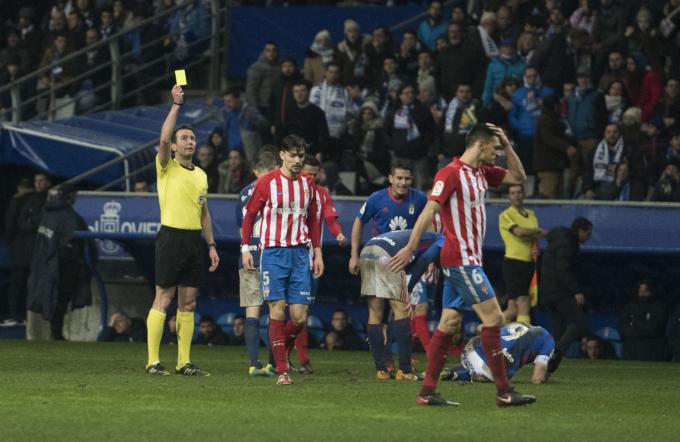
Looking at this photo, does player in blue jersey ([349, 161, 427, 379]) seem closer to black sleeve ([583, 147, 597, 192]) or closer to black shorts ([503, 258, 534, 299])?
black shorts ([503, 258, 534, 299])

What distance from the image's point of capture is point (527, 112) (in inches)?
798

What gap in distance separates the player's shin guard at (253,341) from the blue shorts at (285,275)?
129 cm

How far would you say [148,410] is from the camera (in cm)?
973

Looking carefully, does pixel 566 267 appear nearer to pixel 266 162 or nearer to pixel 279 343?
pixel 266 162

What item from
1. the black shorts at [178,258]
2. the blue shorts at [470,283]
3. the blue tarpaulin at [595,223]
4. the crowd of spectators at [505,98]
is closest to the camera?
the blue shorts at [470,283]

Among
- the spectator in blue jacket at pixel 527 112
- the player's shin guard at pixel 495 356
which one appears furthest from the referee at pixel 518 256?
the player's shin guard at pixel 495 356

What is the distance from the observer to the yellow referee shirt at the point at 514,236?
17266 mm

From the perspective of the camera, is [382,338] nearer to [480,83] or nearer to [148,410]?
[148,410]

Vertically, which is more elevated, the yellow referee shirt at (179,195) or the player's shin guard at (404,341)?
the yellow referee shirt at (179,195)

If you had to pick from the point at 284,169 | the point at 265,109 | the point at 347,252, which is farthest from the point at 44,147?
the point at 284,169

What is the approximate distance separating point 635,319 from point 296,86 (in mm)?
5537

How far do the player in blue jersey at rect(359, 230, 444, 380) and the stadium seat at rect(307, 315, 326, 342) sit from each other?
648 cm

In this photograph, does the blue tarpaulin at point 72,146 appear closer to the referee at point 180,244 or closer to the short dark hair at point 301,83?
the short dark hair at point 301,83

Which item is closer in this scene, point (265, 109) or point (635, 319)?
point (635, 319)
